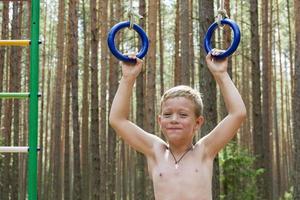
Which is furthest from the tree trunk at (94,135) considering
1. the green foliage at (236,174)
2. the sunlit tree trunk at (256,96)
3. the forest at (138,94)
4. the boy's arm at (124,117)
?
the boy's arm at (124,117)

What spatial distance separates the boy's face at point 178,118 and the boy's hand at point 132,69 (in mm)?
227

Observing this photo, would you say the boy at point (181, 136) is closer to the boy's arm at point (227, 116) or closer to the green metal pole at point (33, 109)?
the boy's arm at point (227, 116)

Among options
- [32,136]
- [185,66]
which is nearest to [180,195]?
[32,136]

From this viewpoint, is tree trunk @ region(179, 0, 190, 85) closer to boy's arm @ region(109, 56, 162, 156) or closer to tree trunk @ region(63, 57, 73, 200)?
tree trunk @ region(63, 57, 73, 200)

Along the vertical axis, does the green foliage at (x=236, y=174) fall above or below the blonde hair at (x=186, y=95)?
below

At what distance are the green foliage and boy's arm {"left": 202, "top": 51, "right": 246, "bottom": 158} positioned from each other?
792 cm

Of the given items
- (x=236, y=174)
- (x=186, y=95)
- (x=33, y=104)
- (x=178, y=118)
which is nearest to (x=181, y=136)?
(x=178, y=118)

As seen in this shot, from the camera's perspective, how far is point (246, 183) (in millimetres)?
10758

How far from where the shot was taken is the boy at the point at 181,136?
2.57 m

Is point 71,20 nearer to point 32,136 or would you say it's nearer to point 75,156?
point 75,156

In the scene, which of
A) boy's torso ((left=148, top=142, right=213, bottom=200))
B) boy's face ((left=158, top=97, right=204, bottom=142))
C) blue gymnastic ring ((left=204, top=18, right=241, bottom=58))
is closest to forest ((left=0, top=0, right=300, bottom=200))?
blue gymnastic ring ((left=204, top=18, right=241, bottom=58))

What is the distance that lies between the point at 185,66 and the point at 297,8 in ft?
8.61

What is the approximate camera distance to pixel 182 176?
2.59 metres

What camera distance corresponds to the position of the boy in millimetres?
2570
